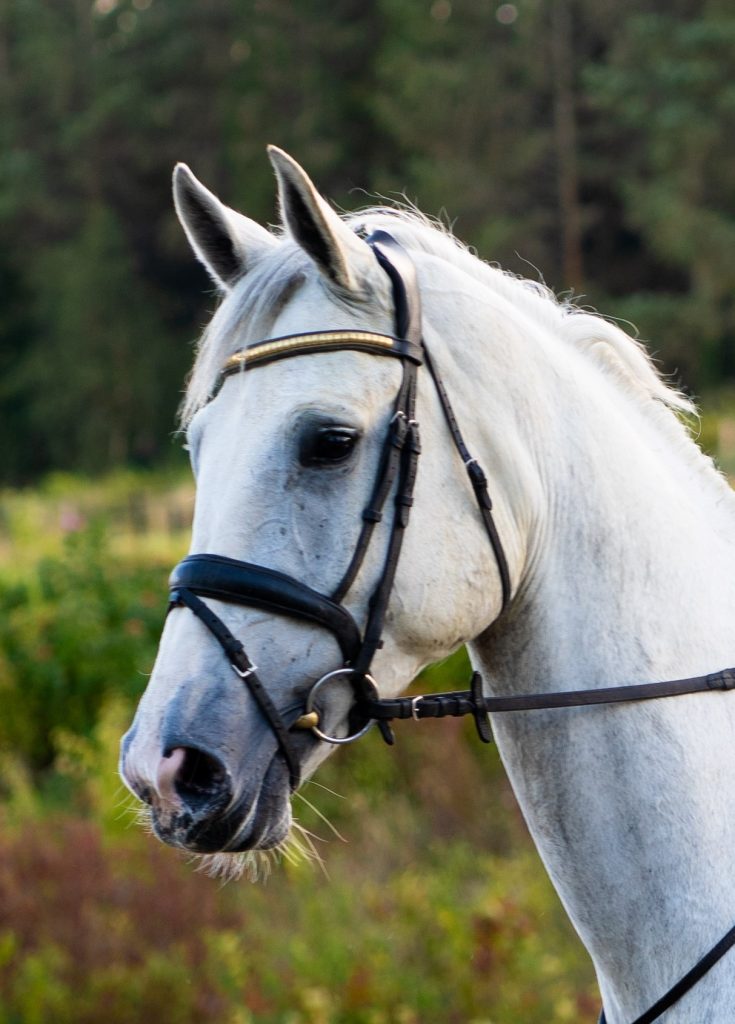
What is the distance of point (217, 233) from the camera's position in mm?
2141

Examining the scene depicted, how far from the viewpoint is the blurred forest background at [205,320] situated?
4.96 meters

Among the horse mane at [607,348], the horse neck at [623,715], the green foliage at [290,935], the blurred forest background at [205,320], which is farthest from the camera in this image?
the blurred forest background at [205,320]

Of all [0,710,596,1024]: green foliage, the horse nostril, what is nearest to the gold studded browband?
the horse nostril

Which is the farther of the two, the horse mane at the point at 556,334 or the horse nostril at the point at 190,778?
the horse mane at the point at 556,334

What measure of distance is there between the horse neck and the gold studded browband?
0.31 meters

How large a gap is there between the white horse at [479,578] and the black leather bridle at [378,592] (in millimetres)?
19

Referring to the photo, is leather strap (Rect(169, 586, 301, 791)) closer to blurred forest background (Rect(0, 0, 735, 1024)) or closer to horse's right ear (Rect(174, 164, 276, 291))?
horse's right ear (Rect(174, 164, 276, 291))

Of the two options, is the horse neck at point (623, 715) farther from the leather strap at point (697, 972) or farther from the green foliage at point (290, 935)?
the green foliage at point (290, 935)

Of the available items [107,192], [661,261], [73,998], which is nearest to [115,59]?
[107,192]

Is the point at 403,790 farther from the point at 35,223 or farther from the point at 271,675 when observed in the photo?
the point at 35,223

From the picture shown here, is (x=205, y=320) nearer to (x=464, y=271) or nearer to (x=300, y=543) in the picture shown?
(x=464, y=271)

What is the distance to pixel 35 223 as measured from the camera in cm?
3762

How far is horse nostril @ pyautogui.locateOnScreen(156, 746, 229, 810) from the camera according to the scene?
1.73m

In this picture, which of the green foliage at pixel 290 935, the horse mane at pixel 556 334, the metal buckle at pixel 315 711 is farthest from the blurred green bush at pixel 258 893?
the horse mane at pixel 556 334
